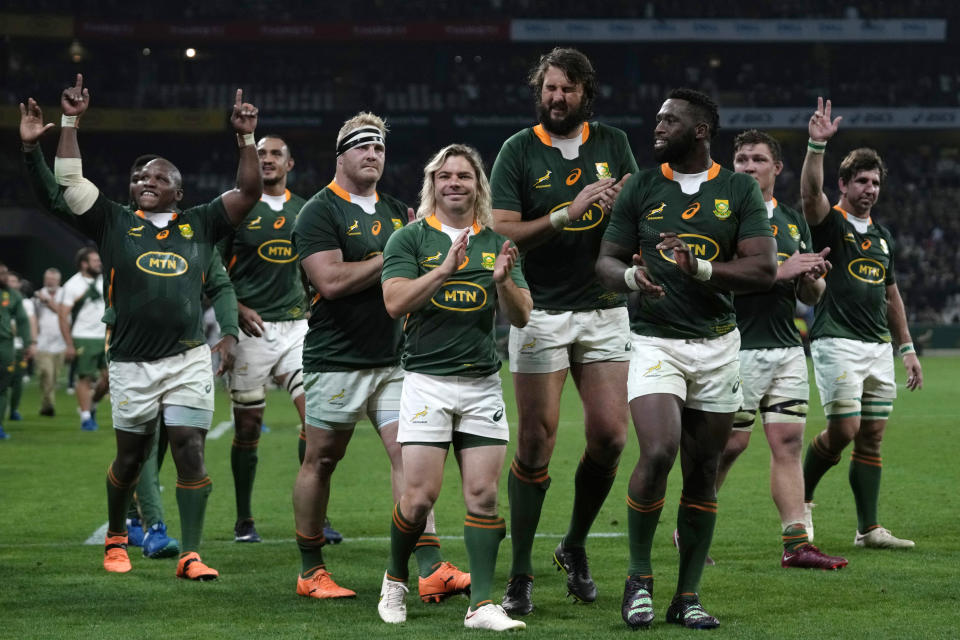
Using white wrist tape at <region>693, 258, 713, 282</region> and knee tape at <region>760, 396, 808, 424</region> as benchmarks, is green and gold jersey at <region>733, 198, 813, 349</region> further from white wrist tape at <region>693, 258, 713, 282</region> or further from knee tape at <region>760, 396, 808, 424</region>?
white wrist tape at <region>693, 258, 713, 282</region>

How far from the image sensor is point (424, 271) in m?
5.72

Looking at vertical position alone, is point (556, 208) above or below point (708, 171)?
below

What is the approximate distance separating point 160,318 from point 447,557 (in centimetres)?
219

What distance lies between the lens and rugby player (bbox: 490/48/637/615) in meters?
6.22

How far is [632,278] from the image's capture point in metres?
5.47

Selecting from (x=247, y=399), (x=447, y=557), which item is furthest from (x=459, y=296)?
(x=247, y=399)

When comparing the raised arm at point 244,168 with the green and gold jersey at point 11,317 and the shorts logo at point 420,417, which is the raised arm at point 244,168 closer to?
the shorts logo at point 420,417

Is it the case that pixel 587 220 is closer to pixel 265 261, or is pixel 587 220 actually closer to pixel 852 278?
pixel 852 278

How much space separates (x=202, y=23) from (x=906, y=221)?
25.7 metres

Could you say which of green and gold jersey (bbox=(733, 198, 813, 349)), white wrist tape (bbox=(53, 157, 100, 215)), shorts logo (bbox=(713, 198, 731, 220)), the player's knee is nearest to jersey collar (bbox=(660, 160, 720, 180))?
shorts logo (bbox=(713, 198, 731, 220))

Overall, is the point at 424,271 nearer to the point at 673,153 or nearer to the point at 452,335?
the point at 452,335

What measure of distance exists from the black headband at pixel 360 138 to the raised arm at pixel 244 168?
486 millimetres

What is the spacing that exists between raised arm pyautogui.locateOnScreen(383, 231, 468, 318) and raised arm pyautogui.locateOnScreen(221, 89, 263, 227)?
1565 mm

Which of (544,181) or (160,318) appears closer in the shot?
(544,181)
